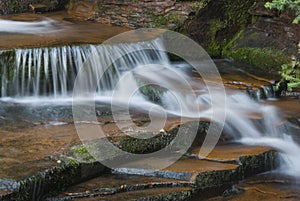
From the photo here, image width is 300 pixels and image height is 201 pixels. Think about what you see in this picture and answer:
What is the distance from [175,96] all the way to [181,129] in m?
1.24

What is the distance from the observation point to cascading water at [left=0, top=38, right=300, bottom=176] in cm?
537

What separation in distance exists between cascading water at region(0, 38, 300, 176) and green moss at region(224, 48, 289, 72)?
1.28 m

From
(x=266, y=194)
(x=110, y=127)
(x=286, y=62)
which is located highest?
(x=286, y=62)

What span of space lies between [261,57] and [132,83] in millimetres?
2587

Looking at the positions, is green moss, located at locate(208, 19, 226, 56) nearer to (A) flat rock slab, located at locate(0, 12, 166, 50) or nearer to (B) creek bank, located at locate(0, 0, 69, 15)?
(A) flat rock slab, located at locate(0, 12, 166, 50)

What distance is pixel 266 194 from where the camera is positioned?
424 cm

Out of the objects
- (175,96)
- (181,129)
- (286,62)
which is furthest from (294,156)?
(286,62)

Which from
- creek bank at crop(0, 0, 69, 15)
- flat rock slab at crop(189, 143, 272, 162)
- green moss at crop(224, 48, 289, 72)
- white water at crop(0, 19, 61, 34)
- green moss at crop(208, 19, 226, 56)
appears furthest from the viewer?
creek bank at crop(0, 0, 69, 15)

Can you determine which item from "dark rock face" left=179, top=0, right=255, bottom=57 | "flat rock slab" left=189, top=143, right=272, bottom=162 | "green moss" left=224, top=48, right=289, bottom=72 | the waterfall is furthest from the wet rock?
"flat rock slab" left=189, top=143, right=272, bottom=162

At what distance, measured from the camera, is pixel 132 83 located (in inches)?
251

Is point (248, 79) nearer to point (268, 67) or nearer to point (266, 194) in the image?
point (268, 67)

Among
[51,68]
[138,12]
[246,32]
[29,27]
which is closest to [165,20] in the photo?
[138,12]

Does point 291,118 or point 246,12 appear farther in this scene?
point 246,12

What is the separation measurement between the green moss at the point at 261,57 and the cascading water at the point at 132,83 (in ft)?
4.20
